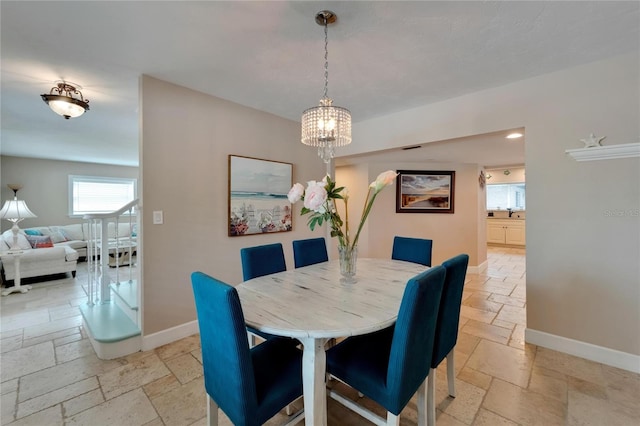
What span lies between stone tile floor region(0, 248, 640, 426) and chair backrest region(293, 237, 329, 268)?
0.99 meters

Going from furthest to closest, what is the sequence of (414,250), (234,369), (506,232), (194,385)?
(506,232), (414,250), (194,385), (234,369)

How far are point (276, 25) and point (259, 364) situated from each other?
78.2 inches

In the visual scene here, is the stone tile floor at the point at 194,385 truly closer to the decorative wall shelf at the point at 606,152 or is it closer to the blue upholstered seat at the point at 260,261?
the blue upholstered seat at the point at 260,261

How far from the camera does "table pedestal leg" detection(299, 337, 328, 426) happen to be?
3.69ft

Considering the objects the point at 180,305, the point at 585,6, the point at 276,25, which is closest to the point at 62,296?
the point at 180,305

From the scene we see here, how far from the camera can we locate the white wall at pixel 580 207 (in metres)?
2.02

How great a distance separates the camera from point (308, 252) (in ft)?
8.02

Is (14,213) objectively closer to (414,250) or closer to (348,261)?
(348,261)

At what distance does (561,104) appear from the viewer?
225 cm

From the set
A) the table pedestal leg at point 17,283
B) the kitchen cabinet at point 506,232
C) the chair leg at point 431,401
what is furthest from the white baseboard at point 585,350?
the table pedestal leg at point 17,283

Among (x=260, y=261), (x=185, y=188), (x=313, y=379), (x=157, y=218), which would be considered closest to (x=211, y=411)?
(x=313, y=379)

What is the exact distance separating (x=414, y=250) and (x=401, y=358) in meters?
1.53

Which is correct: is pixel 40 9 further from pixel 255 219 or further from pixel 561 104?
pixel 561 104

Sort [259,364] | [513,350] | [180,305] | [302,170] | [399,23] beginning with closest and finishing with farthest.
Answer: [259,364]
[399,23]
[513,350]
[180,305]
[302,170]
